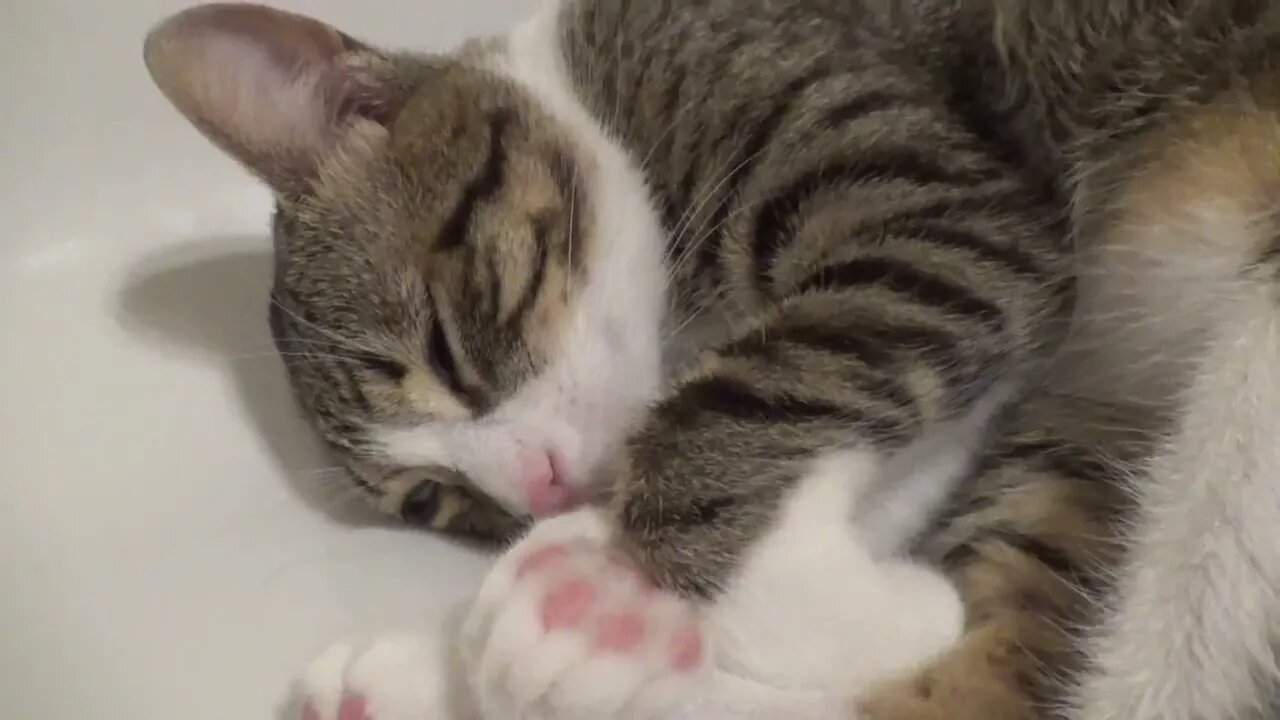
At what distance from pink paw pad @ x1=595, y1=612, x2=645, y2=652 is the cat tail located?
28 cm

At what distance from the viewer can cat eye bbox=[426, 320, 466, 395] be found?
1.00 m

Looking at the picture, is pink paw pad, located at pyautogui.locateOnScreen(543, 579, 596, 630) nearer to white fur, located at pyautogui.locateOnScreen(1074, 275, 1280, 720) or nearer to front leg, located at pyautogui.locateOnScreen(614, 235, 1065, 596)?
front leg, located at pyautogui.locateOnScreen(614, 235, 1065, 596)

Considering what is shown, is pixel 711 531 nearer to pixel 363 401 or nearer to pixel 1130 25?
pixel 363 401

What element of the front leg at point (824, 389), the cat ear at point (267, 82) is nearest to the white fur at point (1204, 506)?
the front leg at point (824, 389)

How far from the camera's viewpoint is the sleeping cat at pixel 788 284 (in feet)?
2.70

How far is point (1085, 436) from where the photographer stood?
960mm

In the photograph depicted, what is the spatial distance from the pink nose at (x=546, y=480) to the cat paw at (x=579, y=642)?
0.12 meters

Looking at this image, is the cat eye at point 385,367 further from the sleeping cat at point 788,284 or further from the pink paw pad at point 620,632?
the pink paw pad at point 620,632

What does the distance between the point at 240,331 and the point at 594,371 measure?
1.69 ft

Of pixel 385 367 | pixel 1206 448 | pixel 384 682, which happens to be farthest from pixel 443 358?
pixel 1206 448

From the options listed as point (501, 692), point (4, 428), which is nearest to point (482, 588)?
point (501, 692)

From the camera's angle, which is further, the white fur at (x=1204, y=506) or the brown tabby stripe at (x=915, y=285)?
the brown tabby stripe at (x=915, y=285)

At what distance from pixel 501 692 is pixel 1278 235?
0.58m

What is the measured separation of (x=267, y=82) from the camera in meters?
1.05
